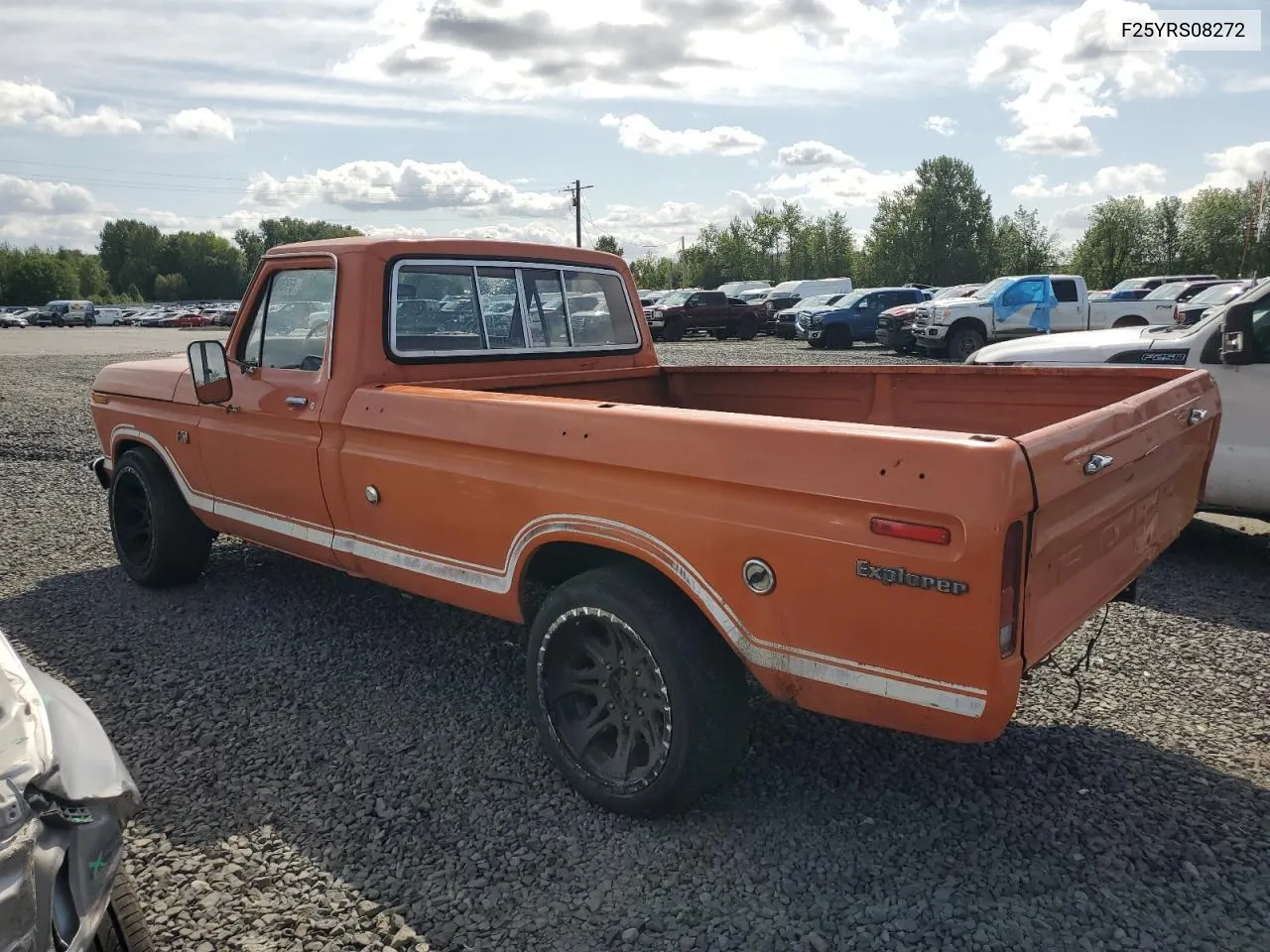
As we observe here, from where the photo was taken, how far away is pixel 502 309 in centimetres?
449

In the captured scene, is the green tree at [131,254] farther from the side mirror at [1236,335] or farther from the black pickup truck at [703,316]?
the side mirror at [1236,335]

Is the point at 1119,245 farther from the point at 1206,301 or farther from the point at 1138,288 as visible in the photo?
the point at 1206,301

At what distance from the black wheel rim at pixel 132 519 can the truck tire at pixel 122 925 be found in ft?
11.7

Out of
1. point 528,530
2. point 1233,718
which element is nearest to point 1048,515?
point 528,530

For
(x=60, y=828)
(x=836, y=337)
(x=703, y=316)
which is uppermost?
(x=703, y=316)

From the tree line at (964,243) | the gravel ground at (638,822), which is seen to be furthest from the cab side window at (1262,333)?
the tree line at (964,243)

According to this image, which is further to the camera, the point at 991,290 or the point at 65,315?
the point at 65,315

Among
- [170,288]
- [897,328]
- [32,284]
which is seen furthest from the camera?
[170,288]

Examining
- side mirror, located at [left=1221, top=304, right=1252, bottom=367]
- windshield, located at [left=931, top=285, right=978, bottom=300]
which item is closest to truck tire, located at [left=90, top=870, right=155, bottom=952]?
side mirror, located at [left=1221, top=304, right=1252, bottom=367]

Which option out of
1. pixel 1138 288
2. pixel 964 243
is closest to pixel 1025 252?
pixel 964 243

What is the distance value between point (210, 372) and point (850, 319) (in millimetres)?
21562

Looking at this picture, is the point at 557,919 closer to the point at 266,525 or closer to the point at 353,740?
the point at 353,740

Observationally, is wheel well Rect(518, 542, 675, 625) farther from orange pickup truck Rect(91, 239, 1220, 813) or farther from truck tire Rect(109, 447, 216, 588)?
truck tire Rect(109, 447, 216, 588)

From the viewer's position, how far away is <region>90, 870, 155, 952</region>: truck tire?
81.6 inches
